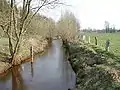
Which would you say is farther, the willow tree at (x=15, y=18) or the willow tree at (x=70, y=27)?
the willow tree at (x=70, y=27)

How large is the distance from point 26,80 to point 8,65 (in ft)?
16.6

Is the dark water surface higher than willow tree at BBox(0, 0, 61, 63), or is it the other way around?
willow tree at BBox(0, 0, 61, 63)

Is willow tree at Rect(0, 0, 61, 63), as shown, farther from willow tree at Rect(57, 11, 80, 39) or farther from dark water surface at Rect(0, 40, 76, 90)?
willow tree at Rect(57, 11, 80, 39)

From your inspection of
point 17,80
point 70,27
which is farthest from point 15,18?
point 70,27

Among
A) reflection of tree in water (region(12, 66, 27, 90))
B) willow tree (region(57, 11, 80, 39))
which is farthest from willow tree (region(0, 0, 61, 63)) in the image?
willow tree (region(57, 11, 80, 39))

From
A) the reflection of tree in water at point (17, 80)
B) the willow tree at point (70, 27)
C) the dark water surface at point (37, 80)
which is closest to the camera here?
the dark water surface at point (37, 80)

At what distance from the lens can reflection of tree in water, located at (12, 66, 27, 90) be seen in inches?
586

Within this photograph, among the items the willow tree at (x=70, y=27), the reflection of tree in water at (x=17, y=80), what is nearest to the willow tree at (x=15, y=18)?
the reflection of tree in water at (x=17, y=80)

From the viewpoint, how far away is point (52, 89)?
13797 millimetres

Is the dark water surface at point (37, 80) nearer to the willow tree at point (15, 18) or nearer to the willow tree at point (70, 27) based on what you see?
the willow tree at point (15, 18)

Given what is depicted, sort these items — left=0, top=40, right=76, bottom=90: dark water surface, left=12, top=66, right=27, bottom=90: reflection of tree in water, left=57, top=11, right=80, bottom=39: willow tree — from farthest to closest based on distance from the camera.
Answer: left=57, top=11, right=80, bottom=39: willow tree → left=12, top=66, right=27, bottom=90: reflection of tree in water → left=0, top=40, right=76, bottom=90: dark water surface

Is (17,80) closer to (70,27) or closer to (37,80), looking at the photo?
(37,80)

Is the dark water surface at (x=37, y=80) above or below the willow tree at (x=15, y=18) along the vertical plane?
below

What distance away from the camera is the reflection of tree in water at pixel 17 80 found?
14.9 m
